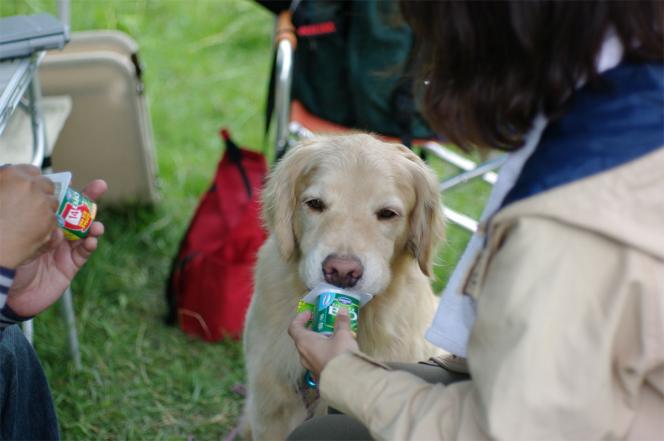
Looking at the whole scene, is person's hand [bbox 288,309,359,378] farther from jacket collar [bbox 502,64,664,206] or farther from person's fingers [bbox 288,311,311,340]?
jacket collar [bbox 502,64,664,206]

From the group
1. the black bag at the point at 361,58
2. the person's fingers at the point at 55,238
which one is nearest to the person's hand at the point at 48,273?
the person's fingers at the point at 55,238

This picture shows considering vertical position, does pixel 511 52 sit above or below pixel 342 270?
above

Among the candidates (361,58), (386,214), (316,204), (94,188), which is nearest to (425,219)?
(386,214)

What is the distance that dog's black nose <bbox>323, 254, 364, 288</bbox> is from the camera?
2135 mm

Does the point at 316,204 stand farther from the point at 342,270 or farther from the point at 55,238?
the point at 55,238

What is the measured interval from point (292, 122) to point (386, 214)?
1.30 m

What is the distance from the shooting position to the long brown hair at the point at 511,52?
138cm

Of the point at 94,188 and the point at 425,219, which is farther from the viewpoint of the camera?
the point at 425,219

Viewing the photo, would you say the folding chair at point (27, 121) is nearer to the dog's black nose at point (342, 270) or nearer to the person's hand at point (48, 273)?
the person's hand at point (48, 273)

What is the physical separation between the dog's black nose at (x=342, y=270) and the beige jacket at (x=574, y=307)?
0.71 meters

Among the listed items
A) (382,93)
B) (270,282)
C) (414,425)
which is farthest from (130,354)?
(414,425)

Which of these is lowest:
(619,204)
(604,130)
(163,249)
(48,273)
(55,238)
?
(163,249)

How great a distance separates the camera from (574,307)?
4.45 ft

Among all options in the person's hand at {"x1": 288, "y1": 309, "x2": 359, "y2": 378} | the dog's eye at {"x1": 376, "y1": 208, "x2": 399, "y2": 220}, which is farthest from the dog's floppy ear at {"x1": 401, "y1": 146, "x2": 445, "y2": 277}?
the person's hand at {"x1": 288, "y1": 309, "x2": 359, "y2": 378}
